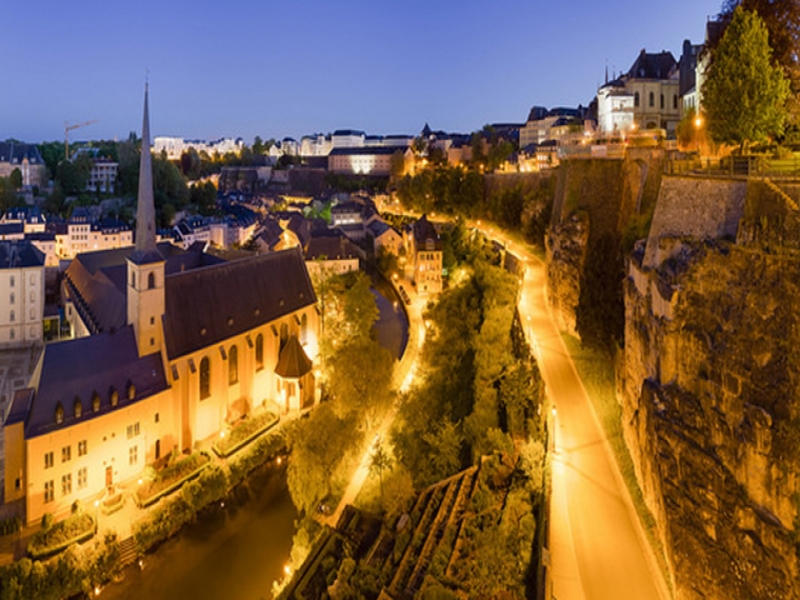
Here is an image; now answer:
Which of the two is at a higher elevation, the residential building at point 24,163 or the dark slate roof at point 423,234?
the residential building at point 24,163

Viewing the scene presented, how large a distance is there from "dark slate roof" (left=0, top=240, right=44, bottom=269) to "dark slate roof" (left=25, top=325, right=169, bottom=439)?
731 inches

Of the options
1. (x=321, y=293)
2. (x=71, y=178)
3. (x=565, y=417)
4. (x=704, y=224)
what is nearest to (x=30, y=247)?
(x=321, y=293)

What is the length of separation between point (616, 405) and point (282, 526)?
40.8ft

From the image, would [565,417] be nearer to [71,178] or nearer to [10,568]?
[10,568]

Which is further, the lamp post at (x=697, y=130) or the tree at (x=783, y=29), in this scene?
the lamp post at (x=697, y=130)

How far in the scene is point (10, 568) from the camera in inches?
614

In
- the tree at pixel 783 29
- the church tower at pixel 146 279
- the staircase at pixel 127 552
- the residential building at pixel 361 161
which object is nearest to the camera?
the staircase at pixel 127 552

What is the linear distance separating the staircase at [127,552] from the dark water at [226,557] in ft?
0.93

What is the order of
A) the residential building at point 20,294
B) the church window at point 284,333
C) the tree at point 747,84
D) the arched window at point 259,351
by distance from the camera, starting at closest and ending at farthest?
1. the tree at point 747,84
2. the arched window at point 259,351
3. the church window at point 284,333
4. the residential building at point 20,294

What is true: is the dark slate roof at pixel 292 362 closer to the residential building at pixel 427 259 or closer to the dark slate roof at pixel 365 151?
the residential building at pixel 427 259

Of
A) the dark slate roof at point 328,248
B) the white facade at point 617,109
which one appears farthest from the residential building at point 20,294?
the white facade at point 617,109

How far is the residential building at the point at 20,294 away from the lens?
34.8 meters

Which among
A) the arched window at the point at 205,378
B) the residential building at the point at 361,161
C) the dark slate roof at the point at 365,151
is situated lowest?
the arched window at the point at 205,378

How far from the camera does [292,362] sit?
27312 millimetres
